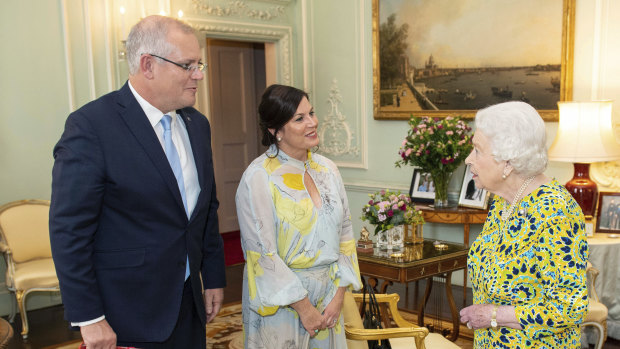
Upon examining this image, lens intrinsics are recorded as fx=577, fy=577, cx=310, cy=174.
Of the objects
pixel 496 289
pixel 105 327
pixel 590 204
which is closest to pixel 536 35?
pixel 590 204

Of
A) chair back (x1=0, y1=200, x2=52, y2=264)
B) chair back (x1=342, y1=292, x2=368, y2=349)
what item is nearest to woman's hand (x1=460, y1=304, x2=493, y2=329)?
chair back (x1=342, y1=292, x2=368, y2=349)

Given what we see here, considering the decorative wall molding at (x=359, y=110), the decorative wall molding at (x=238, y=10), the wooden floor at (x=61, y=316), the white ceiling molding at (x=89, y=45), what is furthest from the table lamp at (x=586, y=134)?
the white ceiling molding at (x=89, y=45)

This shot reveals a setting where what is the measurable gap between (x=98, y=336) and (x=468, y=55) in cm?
438

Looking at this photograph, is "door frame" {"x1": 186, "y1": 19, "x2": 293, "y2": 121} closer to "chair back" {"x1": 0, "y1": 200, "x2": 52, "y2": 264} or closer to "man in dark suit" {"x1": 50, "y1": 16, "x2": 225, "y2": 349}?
"chair back" {"x1": 0, "y1": 200, "x2": 52, "y2": 264}

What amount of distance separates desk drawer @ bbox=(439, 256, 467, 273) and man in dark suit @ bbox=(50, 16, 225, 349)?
193 cm

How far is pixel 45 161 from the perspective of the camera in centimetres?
510

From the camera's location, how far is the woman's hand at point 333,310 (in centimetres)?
237

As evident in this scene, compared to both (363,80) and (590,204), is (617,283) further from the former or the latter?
(363,80)

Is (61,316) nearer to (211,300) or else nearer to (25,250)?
(25,250)

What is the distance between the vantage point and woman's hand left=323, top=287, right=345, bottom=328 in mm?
2369

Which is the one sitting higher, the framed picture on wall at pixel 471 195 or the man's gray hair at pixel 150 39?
the man's gray hair at pixel 150 39

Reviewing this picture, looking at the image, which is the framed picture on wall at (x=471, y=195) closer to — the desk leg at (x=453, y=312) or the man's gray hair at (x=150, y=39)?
the desk leg at (x=453, y=312)

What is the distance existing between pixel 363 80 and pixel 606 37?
2.50 metres

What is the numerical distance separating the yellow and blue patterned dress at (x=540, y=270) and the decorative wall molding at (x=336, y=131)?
4583 mm
